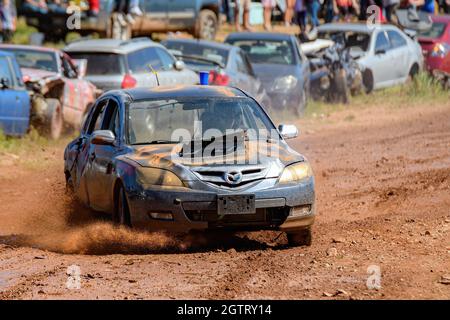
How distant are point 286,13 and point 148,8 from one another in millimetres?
5514

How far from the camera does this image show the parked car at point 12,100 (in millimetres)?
17766

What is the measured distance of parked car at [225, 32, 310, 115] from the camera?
22.3 m

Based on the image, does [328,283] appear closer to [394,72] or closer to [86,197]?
[86,197]

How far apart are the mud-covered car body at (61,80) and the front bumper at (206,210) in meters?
9.31

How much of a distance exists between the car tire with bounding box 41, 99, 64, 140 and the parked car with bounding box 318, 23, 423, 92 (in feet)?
27.0

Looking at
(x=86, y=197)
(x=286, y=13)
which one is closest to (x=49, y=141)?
(x=86, y=197)

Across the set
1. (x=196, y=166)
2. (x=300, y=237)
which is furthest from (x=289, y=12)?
(x=196, y=166)

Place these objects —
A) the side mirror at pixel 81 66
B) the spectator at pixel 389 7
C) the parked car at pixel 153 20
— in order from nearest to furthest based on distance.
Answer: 1. the side mirror at pixel 81 66
2. the parked car at pixel 153 20
3. the spectator at pixel 389 7

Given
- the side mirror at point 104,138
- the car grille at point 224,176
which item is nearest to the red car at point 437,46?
the side mirror at point 104,138

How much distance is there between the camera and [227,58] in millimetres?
21344

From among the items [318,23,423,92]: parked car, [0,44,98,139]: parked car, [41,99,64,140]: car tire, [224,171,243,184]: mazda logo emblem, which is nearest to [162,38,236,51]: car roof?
[0,44,98,139]: parked car

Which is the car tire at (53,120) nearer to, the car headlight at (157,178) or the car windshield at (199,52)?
the car windshield at (199,52)

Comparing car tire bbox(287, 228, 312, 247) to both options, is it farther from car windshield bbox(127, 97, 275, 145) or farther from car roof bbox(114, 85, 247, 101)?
car roof bbox(114, 85, 247, 101)

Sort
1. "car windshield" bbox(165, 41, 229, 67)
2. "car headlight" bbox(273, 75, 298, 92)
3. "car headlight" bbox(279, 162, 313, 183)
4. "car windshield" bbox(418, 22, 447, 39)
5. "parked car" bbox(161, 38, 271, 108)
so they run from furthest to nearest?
"car windshield" bbox(418, 22, 447, 39)
"car headlight" bbox(273, 75, 298, 92)
"car windshield" bbox(165, 41, 229, 67)
"parked car" bbox(161, 38, 271, 108)
"car headlight" bbox(279, 162, 313, 183)
